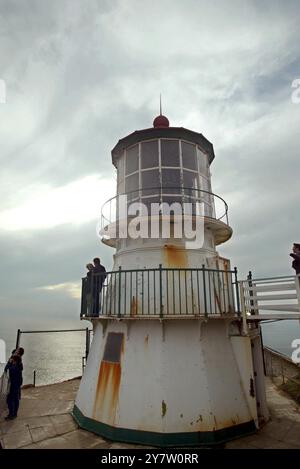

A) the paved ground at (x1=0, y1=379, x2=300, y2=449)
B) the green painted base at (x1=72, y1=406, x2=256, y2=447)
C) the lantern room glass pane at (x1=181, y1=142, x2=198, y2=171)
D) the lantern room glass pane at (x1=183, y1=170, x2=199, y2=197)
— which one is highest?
the lantern room glass pane at (x1=181, y1=142, x2=198, y2=171)

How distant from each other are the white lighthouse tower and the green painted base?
0.02m

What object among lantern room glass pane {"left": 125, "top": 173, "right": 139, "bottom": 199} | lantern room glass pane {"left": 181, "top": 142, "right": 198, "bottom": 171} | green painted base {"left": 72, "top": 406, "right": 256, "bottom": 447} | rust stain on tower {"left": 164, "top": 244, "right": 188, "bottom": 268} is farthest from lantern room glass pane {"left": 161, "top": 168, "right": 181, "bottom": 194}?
green painted base {"left": 72, "top": 406, "right": 256, "bottom": 447}

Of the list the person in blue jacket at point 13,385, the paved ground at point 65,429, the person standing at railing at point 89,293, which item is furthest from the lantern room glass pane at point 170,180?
the person in blue jacket at point 13,385

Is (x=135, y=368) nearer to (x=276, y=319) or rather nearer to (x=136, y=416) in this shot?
(x=136, y=416)

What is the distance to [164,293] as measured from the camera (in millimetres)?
8922

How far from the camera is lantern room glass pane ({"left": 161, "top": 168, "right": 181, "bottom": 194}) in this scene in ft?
31.2

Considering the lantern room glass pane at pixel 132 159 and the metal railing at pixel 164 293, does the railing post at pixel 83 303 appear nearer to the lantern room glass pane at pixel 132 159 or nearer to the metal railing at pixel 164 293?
the metal railing at pixel 164 293

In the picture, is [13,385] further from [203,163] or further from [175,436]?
[203,163]

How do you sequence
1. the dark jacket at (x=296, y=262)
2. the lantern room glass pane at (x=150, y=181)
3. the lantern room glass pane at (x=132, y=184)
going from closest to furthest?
1. the dark jacket at (x=296, y=262)
2. the lantern room glass pane at (x=150, y=181)
3. the lantern room glass pane at (x=132, y=184)

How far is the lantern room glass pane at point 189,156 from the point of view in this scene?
9.97 meters

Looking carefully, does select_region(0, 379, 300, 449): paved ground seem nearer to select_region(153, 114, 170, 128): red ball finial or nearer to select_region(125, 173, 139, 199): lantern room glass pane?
select_region(125, 173, 139, 199): lantern room glass pane

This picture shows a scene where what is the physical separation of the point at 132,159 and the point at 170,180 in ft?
5.90

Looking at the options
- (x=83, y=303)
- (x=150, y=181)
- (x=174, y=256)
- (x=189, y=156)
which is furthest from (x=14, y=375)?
(x=189, y=156)

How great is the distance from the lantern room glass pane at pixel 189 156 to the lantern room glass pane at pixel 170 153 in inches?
9.0
